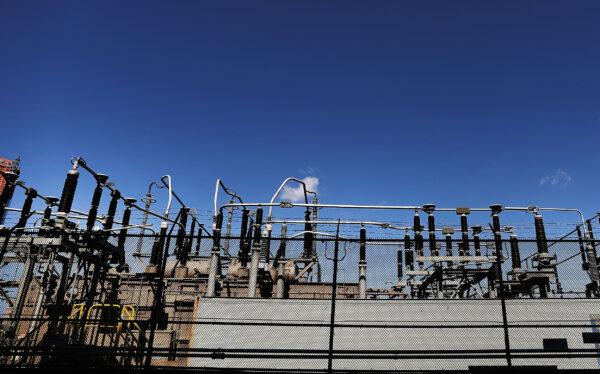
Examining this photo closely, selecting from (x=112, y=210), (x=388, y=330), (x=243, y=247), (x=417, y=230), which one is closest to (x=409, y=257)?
(x=417, y=230)

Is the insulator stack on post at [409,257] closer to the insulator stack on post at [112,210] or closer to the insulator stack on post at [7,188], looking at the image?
the insulator stack on post at [112,210]

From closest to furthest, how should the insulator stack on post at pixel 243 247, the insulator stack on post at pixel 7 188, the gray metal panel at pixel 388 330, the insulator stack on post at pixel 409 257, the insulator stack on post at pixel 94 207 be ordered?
the gray metal panel at pixel 388 330
the insulator stack on post at pixel 94 207
the insulator stack on post at pixel 7 188
the insulator stack on post at pixel 409 257
the insulator stack on post at pixel 243 247

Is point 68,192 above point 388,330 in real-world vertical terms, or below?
above

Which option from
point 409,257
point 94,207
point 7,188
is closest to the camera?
point 94,207

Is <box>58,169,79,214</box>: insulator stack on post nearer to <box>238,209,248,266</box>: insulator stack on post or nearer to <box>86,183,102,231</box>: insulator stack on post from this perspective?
<box>86,183,102,231</box>: insulator stack on post

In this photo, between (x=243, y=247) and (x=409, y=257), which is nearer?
(x=409, y=257)

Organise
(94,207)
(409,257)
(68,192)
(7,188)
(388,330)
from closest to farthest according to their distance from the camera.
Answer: (388,330)
(68,192)
(94,207)
(409,257)
(7,188)

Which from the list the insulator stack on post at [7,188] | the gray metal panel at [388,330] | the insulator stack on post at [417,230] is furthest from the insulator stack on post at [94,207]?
the insulator stack on post at [417,230]

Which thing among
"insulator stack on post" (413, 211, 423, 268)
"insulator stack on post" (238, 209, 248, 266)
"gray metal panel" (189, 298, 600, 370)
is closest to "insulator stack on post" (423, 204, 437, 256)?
"insulator stack on post" (413, 211, 423, 268)

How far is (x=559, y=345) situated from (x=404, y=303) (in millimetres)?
4148

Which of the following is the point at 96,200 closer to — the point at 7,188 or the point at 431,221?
the point at 7,188

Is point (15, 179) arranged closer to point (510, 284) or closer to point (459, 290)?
point (459, 290)

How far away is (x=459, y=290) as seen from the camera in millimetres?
15141

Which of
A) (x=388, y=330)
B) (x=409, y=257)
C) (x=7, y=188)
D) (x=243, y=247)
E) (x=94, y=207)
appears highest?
(x=7, y=188)
